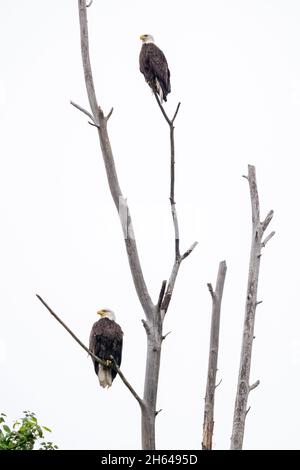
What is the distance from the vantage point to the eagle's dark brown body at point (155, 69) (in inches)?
314

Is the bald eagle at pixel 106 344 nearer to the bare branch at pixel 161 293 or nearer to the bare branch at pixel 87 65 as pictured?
the bare branch at pixel 161 293

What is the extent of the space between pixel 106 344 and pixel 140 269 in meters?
2.14

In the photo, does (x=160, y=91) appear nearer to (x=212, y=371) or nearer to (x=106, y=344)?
(x=106, y=344)

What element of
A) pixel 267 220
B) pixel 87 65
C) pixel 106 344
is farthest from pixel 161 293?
pixel 106 344

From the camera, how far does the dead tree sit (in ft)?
14.8

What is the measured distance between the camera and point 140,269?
4828 millimetres

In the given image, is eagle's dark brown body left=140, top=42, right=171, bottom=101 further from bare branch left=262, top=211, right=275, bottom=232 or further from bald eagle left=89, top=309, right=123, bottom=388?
bare branch left=262, top=211, right=275, bottom=232

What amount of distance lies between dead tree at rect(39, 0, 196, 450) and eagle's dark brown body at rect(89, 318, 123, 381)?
6.11 feet

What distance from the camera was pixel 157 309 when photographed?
15.4ft

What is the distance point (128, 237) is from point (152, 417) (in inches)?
44.4

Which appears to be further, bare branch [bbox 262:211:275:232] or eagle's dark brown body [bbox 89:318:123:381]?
eagle's dark brown body [bbox 89:318:123:381]

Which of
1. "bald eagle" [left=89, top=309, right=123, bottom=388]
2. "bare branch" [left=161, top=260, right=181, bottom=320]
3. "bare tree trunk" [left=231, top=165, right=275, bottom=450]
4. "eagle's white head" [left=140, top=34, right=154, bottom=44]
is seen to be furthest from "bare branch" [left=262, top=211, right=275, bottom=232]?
"eagle's white head" [left=140, top=34, right=154, bottom=44]

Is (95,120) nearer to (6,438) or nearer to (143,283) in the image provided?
(143,283)
